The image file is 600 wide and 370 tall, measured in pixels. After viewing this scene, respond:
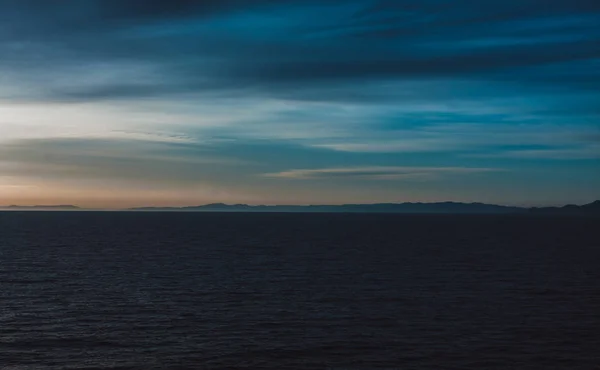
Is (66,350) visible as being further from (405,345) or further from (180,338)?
(405,345)

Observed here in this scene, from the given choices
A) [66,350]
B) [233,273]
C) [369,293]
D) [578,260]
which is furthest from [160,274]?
[578,260]

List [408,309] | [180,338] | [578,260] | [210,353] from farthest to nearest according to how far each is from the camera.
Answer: [578,260], [408,309], [180,338], [210,353]

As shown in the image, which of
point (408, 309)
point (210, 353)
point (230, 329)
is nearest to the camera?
point (210, 353)

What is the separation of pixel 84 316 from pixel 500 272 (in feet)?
164

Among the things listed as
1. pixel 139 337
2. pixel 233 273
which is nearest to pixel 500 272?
pixel 233 273

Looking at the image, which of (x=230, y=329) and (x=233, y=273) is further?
(x=233, y=273)

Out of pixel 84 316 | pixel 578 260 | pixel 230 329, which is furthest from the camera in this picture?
pixel 578 260

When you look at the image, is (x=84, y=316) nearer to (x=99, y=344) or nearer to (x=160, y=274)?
(x=99, y=344)

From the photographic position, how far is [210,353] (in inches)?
1492

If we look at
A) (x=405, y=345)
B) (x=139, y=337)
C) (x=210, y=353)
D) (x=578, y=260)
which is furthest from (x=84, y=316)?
(x=578, y=260)

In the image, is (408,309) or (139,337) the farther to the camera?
(408,309)

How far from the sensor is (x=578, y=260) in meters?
97.1

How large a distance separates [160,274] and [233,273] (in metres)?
8.15

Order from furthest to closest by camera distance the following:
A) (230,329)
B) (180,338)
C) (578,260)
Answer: (578,260), (230,329), (180,338)
